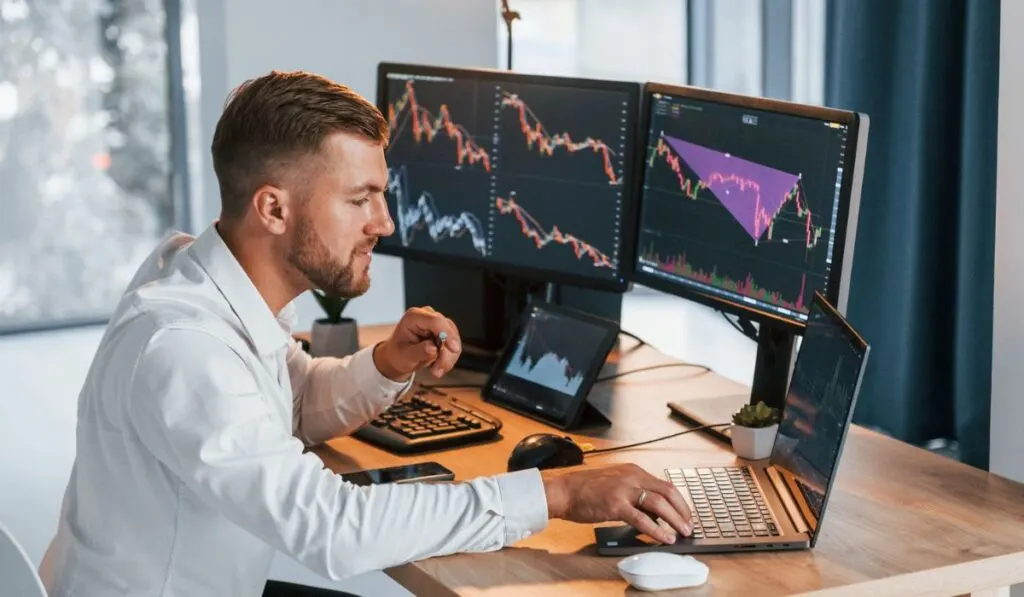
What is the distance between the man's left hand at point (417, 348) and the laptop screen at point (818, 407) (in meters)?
0.51

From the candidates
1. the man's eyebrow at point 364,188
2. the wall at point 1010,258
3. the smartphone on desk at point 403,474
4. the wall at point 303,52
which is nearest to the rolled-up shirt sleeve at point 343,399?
the smartphone on desk at point 403,474

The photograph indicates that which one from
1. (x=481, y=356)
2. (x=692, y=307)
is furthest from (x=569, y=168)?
(x=692, y=307)

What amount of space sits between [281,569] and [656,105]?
171cm

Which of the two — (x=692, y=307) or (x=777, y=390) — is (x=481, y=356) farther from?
(x=692, y=307)

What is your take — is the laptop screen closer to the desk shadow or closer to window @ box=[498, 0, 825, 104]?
the desk shadow

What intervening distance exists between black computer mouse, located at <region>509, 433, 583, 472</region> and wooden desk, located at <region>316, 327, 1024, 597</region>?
5 centimetres

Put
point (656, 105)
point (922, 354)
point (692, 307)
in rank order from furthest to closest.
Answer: point (692, 307) < point (922, 354) < point (656, 105)

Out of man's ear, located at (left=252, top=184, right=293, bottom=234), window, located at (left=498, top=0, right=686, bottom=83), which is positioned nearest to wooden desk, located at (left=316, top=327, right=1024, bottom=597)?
man's ear, located at (left=252, top=184, right=293, bottom=234)

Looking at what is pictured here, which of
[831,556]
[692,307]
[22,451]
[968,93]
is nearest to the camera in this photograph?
[831,556]

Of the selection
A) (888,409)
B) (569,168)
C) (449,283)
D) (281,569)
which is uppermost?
(569,168)

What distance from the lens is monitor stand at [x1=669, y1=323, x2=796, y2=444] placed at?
6.68 ft

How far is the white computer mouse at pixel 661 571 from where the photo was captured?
4.83 ft

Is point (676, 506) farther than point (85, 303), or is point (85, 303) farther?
point (85, 303)

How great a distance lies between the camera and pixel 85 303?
585 centimetres
